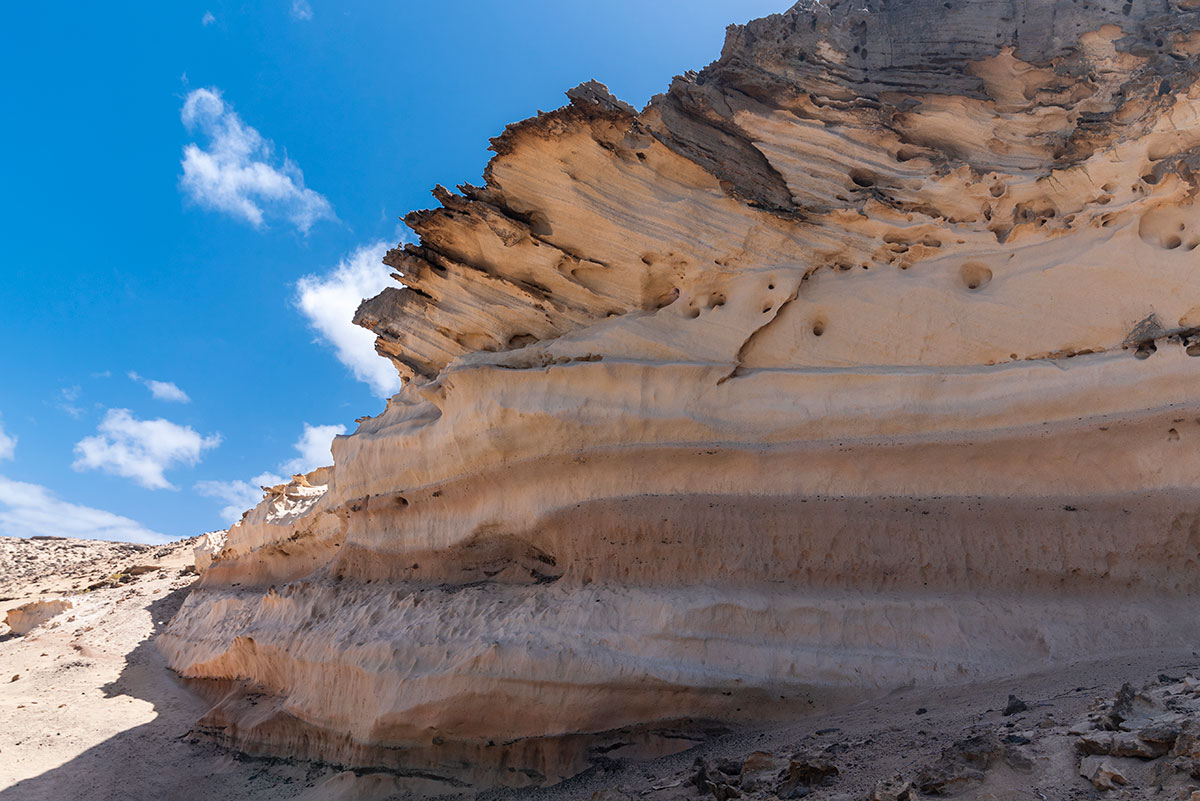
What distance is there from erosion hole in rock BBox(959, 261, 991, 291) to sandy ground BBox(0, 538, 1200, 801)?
3.05 metres

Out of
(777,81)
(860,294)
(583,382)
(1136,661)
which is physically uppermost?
(777,81)

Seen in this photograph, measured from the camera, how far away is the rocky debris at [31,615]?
13.2m

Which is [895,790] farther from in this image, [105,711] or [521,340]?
[105,711]

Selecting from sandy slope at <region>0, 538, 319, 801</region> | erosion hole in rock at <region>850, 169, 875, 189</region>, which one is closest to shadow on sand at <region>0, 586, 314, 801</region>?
sandy slope at <region>0, 538, 319, 801</region>

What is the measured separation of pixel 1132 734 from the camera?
9.96 ft

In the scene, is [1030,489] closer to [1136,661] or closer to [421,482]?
[1136,661]

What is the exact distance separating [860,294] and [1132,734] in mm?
4098

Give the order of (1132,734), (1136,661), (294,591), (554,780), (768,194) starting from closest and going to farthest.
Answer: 1. (1132,734)
2. (1136,661)
3. (554,780)
4. (768,194)
5. (294,591)

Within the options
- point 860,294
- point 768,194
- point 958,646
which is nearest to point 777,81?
point 768,194

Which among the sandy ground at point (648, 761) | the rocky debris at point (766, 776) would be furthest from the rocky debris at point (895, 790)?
the rocky debris at point (766, 776)

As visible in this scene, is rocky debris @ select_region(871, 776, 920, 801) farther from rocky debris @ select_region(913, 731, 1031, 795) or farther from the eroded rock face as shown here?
the eroded rock face

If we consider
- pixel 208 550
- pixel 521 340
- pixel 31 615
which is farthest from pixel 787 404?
pixel 31 615

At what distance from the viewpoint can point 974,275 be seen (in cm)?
646

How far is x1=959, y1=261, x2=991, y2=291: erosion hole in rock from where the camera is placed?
6.40 metres
